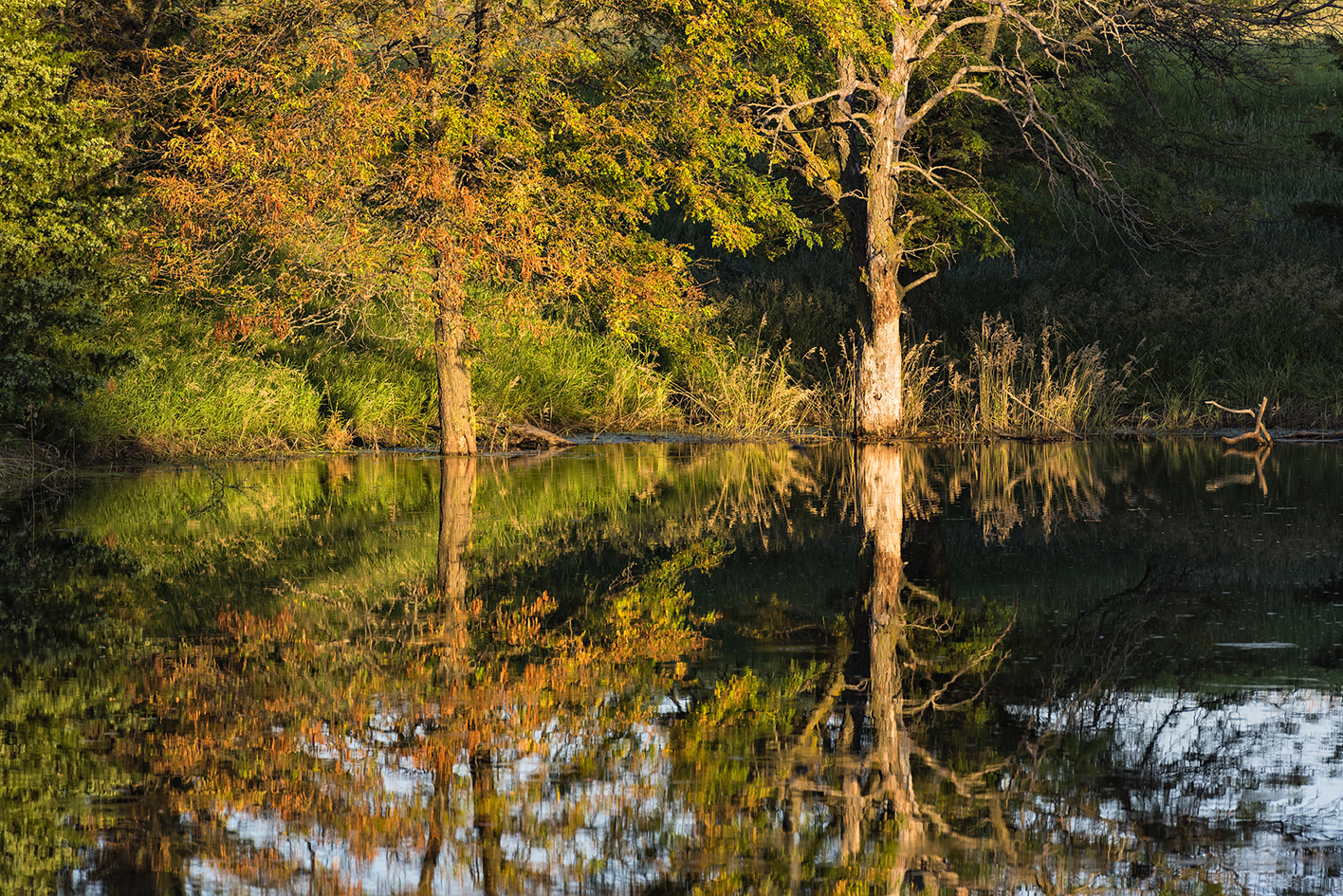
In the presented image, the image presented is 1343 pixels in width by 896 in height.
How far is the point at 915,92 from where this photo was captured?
25.9 m

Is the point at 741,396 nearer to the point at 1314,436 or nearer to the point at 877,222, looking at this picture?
the point at 877,222

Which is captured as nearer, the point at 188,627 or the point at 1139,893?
the point at 1139,893

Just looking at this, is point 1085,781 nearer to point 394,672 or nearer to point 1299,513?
point 394,672

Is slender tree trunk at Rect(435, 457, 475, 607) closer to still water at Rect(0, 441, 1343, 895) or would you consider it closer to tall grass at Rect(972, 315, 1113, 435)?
still water at Rect(0, 441, 1343, 895)

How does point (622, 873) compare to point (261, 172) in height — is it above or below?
below

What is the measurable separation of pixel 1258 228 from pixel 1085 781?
99.8 feet

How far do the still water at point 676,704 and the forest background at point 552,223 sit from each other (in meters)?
5.92

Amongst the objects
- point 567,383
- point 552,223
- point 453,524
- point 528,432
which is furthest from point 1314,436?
point 453,524

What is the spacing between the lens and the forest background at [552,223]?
61.6ft

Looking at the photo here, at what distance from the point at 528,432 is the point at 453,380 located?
7.12 ft

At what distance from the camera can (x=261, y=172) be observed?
18984mm

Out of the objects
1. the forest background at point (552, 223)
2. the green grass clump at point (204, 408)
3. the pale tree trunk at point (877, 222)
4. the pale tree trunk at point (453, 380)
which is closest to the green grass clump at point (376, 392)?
the forest background at point (552, 223)

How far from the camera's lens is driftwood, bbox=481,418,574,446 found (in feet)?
76.7

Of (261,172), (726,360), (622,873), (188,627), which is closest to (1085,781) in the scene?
(622,873)
